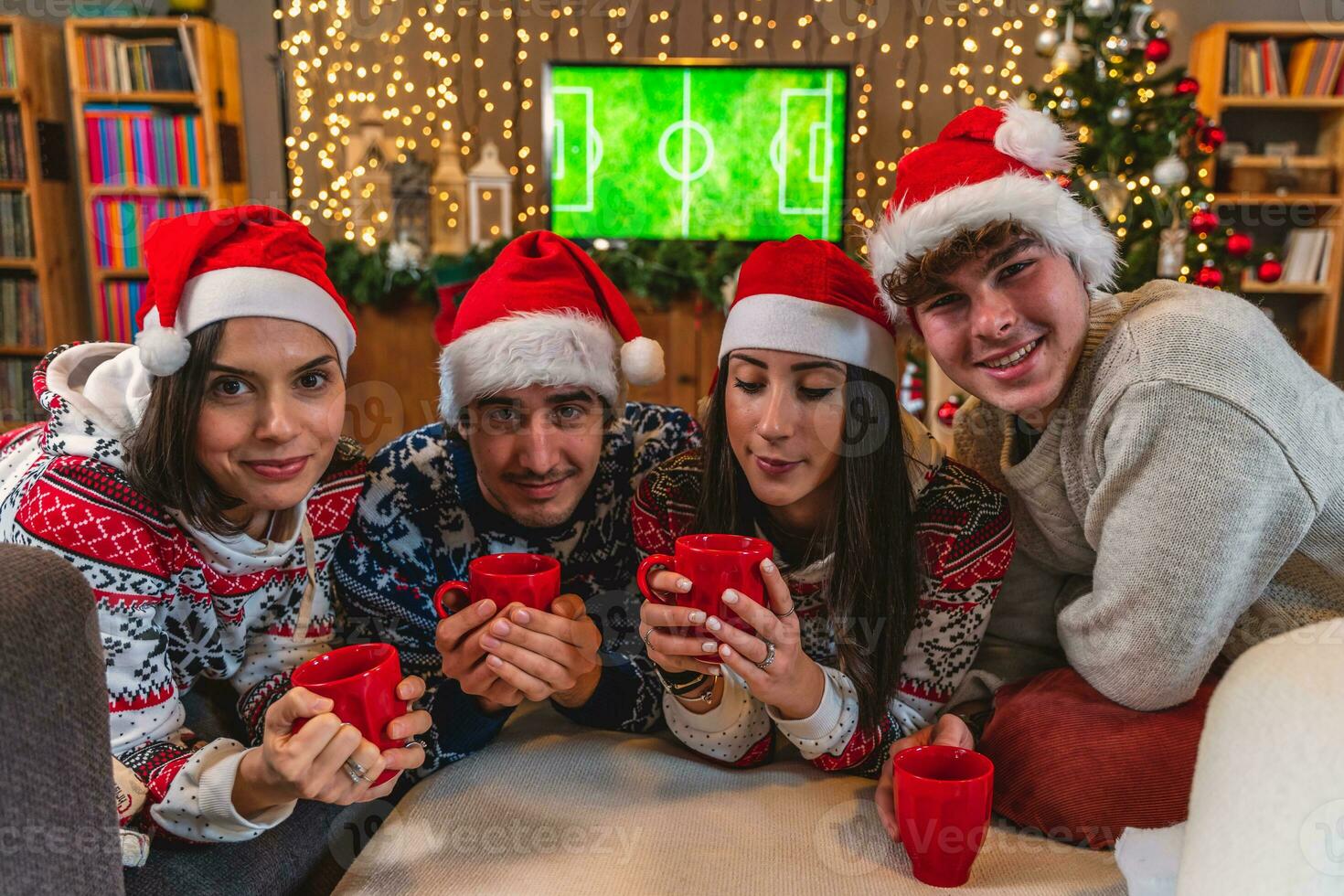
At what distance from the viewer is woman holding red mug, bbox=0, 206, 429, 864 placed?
40.0 inches

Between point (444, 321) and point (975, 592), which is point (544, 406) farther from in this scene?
point (975, 592)

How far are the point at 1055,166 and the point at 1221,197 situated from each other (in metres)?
3.98

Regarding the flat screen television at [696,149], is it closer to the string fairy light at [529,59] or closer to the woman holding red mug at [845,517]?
the string fairy light at [529,59]

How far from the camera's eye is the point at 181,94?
4387 millimetres

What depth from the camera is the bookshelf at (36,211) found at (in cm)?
432

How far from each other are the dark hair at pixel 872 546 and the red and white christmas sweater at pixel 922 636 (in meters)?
0.02

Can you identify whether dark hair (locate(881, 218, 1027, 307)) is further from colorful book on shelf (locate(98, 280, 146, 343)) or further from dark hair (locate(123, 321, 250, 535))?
colorful book on shelf (locate(98, 280, 146, 343))

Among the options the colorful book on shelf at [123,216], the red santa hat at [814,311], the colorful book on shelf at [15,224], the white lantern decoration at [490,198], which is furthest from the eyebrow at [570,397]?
the colorful book on shelf at [15,224]

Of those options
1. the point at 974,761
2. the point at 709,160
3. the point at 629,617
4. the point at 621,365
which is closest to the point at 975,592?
the point at 974,761

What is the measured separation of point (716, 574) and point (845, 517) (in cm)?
35

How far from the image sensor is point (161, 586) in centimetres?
114

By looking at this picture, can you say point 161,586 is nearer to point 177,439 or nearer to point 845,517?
point 177,439

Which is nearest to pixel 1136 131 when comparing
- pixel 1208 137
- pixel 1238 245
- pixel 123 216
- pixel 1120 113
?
pixel 1120 113

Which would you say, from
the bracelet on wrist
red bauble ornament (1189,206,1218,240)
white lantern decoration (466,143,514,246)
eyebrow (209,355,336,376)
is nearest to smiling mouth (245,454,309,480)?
eyebrow (209,355,336,376)
